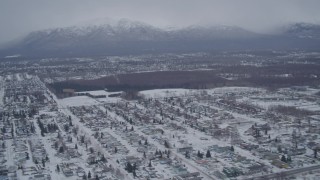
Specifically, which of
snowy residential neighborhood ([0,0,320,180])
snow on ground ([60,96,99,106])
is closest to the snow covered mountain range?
snowy residential neighborhood ([0,0,320,180])

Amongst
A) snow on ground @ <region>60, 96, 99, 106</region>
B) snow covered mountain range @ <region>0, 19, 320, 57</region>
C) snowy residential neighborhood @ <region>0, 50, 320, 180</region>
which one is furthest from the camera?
snow covered mountain range @ <region>0, 19, 320, 57</region>

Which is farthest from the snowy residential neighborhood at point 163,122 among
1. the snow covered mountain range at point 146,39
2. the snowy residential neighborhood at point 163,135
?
the snow covered mountain range at point 146,39

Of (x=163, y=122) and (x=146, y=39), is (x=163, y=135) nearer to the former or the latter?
(x=163, y=122)

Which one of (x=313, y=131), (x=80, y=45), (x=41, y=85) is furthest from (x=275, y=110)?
(x=80, y=45)

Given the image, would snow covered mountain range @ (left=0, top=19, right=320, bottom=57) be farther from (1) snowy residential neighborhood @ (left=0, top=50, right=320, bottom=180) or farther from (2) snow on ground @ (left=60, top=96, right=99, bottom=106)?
(1) snowy residential neighborhood @ (left=0, top=50, right=320, bottom=180)

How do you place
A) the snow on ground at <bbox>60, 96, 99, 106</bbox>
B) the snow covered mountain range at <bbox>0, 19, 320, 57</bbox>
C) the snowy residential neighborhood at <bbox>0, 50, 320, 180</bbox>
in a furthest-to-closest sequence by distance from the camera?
the snow covered mountain range at <bbox>0, 19, 320, 57</bbox>, the snow on ground at <bbox>60, 96, 99, 106</bbox>, the snowy residential neighborhood at <bbox>0, 50, 320, 180</bbox>

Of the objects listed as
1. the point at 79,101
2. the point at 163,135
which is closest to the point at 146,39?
the point at 79,101

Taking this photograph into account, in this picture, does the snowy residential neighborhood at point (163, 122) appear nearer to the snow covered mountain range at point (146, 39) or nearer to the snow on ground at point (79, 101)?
the snow on ground at point (79, 101)
